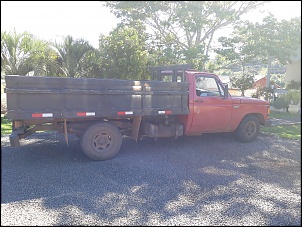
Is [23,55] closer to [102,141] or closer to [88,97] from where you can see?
[88,97]

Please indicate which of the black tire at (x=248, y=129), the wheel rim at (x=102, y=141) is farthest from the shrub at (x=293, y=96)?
the wheel rim at (x=102, y=141)

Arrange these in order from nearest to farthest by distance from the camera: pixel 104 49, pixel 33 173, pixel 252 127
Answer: pixel 33 173 < pixel 252 127 < pixel 104 49

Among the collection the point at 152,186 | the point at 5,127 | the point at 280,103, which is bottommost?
the point at 152,186

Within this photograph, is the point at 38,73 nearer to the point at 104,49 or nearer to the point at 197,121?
the point at 104,49

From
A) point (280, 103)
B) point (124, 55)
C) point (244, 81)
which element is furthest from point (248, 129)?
point (244, 81)

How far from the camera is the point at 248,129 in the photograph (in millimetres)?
7387

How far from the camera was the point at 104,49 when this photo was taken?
1048 centimetres

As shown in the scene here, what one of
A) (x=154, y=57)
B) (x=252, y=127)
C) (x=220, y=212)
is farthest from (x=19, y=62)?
(x=220, y=212)

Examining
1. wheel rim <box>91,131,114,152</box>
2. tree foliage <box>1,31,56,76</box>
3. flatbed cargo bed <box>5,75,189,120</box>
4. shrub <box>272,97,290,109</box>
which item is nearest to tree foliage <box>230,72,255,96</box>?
shrub <box>272,97,290,109</box>

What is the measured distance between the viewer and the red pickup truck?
4.82 meters

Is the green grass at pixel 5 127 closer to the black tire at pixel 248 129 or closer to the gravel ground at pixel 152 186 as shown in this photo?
the gravel ground at pixel 152 186

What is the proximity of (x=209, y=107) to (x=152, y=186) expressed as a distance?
315 cm

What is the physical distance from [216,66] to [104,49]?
6.49 m

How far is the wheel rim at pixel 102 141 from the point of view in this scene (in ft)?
18.2
